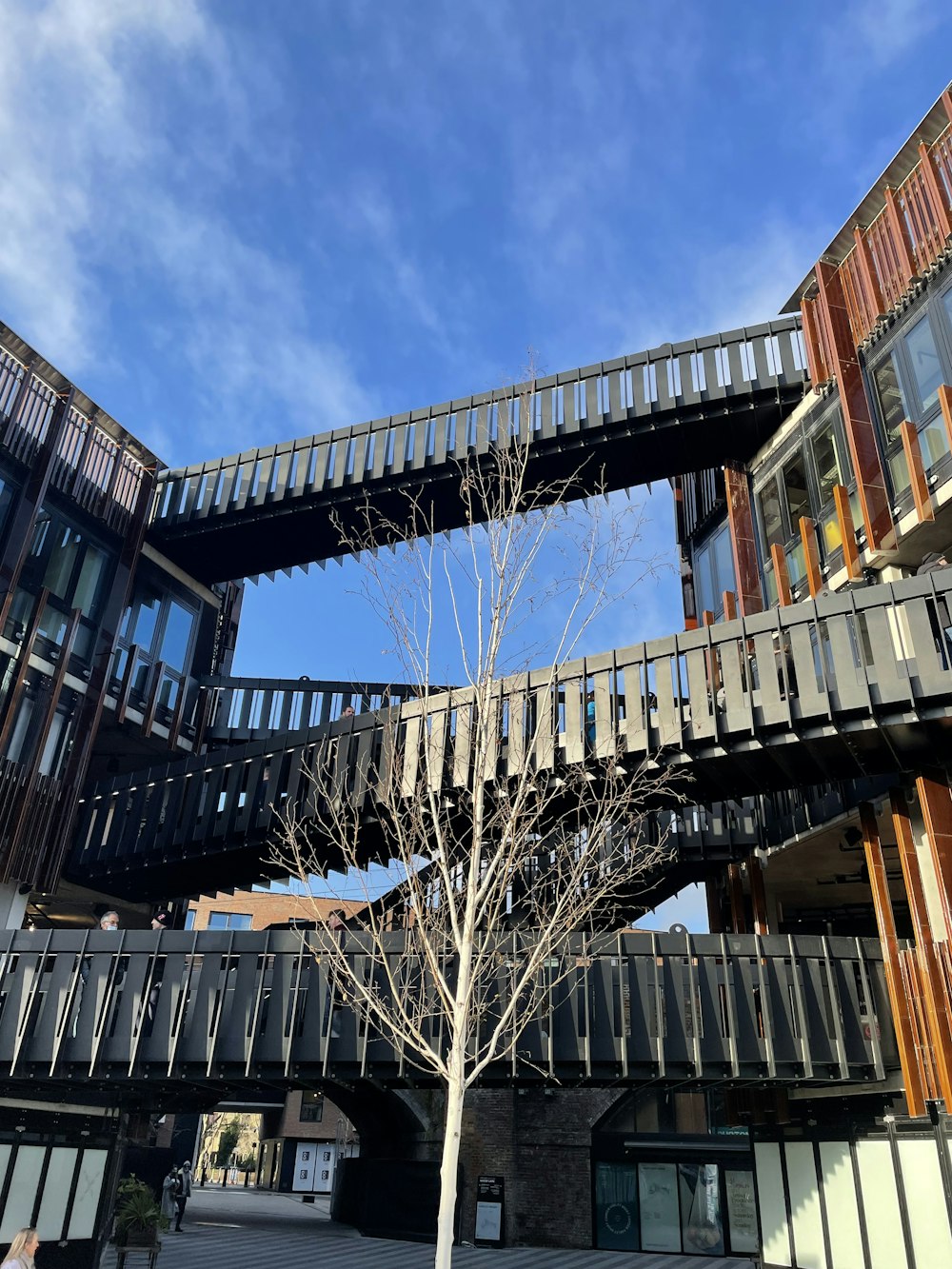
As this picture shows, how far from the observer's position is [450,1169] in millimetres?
8648

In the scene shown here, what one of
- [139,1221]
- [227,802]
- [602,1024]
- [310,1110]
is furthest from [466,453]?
[310,1110]

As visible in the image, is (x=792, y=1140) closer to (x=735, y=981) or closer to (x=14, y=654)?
(x=735, y=981)

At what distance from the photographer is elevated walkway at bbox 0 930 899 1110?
1370 centimetres

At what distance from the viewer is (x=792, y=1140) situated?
16.2 metres

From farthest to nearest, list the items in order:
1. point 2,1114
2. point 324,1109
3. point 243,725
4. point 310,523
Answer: point 324,1109 → point 243,725 → point 310,523 → point 2,1114

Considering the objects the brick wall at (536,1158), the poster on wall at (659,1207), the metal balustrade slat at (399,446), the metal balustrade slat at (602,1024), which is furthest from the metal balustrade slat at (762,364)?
the poster on wall at (659,1207)

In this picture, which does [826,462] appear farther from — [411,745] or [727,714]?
[411,745]

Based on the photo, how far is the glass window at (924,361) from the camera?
53.2ft

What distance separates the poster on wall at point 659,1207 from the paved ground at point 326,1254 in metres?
0.78

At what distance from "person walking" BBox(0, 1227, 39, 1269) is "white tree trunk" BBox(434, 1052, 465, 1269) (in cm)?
432

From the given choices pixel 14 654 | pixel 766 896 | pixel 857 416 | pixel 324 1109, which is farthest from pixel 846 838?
pixel 324 1109

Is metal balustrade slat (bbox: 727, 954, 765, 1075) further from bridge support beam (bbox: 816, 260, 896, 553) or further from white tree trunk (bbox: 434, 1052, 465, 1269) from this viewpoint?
bridge support beam (bbox: 816, 260, 896, 553)

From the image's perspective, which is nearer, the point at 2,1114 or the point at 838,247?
the point at 2,1114

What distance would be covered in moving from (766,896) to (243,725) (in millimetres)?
14166
